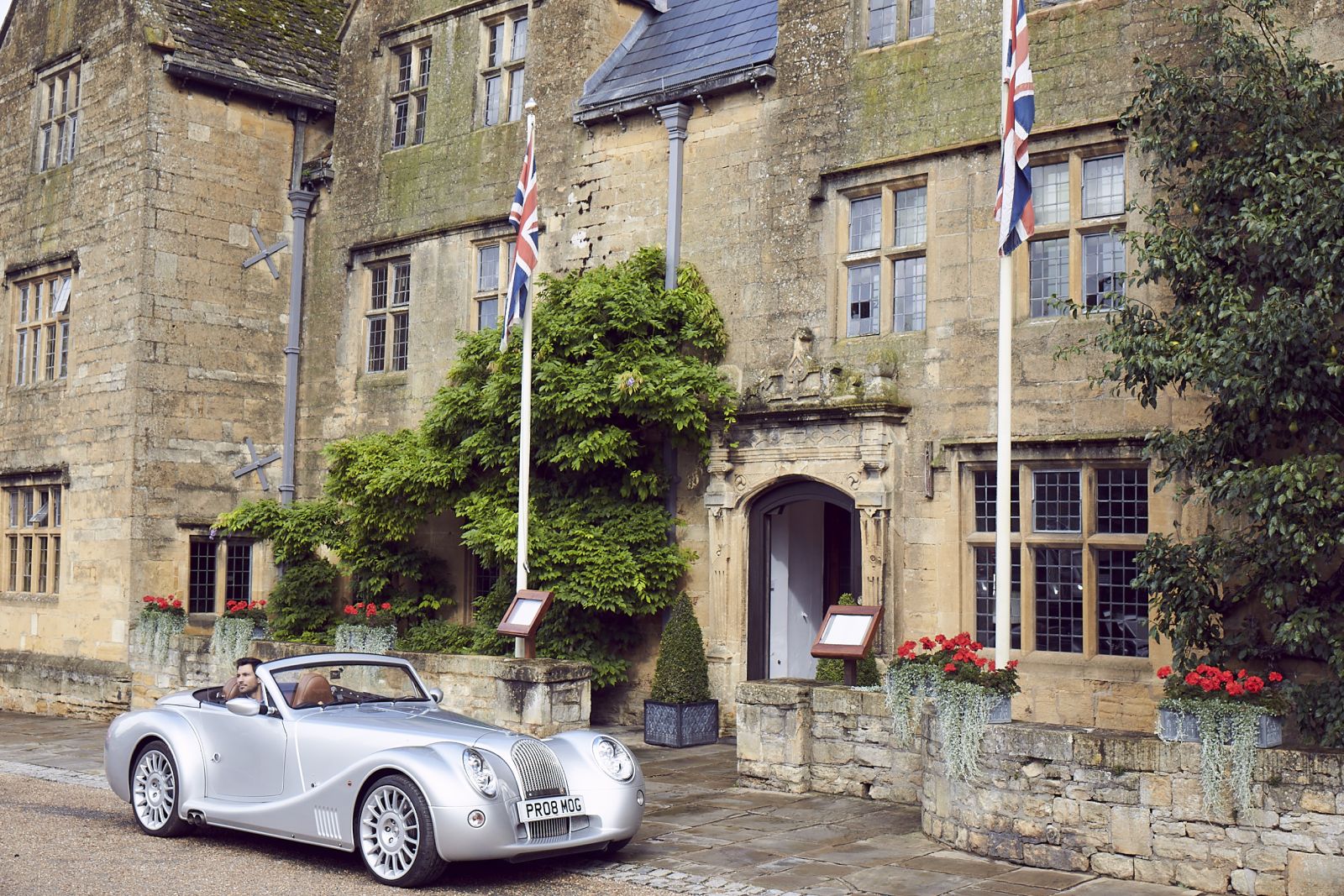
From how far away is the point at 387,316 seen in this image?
1861 cm

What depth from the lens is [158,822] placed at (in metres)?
9.85

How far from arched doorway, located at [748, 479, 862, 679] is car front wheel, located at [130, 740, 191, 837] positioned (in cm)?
639

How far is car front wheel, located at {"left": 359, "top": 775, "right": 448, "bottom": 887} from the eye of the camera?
27.0ft

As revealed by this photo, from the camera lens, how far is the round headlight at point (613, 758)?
899 centimetres

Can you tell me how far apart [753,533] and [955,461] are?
8.00 feet

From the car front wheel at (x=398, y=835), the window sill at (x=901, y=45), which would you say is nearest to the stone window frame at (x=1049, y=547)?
the window sill at (x=901, y=45)

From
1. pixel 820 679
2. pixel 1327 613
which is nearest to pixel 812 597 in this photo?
pixel 820 679

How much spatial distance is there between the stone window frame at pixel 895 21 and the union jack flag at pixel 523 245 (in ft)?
11.6

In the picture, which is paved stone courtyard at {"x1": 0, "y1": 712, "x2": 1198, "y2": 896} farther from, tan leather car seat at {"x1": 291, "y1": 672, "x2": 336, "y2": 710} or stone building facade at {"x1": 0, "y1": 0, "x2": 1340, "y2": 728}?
stone building facade at {"x1": 0, "y1": 0, "x2": 1340, "y2": 728}

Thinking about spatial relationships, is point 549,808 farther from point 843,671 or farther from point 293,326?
point 293,326

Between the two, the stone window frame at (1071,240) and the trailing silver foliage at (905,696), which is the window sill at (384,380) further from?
the trailing silver foliage at (905,696)

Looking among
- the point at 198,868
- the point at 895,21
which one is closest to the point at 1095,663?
the point at 895,21

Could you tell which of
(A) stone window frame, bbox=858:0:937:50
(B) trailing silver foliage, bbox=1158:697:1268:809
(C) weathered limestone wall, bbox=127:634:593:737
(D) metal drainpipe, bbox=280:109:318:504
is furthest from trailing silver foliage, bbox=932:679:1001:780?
(D) metal drainpipe, bbox=280:109:318:504

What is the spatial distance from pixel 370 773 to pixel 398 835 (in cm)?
42
